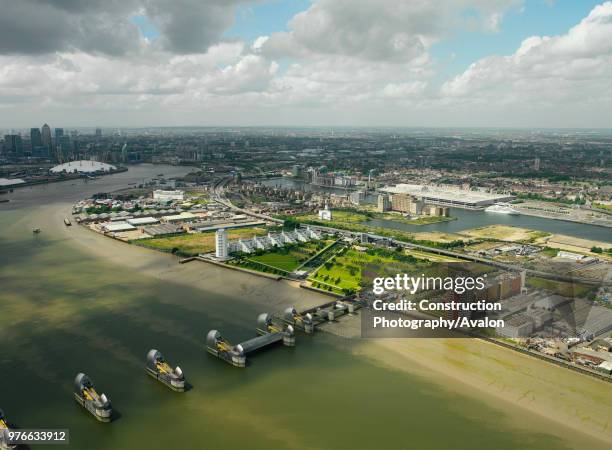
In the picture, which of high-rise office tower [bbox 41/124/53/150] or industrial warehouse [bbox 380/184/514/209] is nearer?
industrial warehouse [bbox 380/184/514/209]

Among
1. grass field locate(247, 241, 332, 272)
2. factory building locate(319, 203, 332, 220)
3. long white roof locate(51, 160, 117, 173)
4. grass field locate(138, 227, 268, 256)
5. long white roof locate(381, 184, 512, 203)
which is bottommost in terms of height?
grass field locate(247, 241, 332, 272)

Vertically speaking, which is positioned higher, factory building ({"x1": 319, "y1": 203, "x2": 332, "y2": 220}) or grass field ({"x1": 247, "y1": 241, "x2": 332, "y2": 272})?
factory building ({"x1": 319, "y1": 203, "x2": 332, "y2": 220})

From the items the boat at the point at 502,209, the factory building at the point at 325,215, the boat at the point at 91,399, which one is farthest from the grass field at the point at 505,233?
the boat at the point at 91,399

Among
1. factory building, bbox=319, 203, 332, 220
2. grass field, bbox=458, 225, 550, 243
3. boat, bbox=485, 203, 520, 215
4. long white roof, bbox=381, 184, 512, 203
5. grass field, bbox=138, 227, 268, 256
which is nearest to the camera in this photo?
grass field, bbox=138, 227, 268, 256

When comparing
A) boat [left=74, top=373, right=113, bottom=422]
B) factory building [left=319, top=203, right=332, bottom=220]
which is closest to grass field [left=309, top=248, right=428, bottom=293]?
factory building [left=319, top=203, right=332, bottom=220]

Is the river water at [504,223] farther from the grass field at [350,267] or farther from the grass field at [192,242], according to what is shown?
the grass field at [192,242]

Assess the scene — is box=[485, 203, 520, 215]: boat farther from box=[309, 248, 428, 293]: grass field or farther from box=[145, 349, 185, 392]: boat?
box=[145, 349, 185, 392]: boat

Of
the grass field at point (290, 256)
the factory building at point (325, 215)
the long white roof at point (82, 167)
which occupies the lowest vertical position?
the grass field at point (290, 256)
